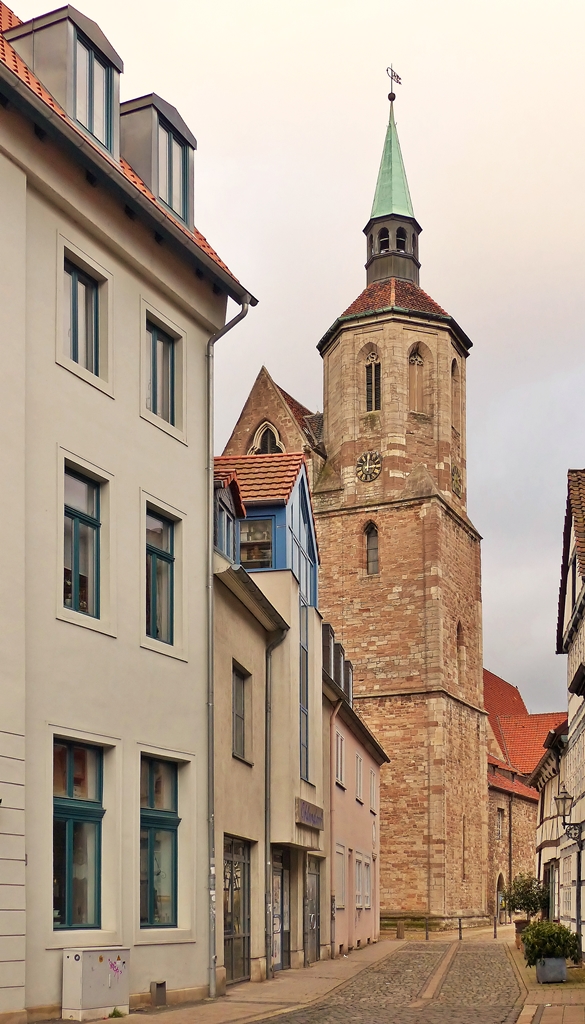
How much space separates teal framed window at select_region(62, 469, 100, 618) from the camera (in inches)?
587

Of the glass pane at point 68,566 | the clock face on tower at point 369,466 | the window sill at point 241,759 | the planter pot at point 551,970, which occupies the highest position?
the clock face on tower at point 369,466

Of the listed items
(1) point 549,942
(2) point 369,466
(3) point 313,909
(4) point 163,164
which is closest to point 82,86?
(4) point 163,164

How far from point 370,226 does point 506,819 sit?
28.2m

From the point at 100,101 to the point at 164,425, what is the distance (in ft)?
13.1

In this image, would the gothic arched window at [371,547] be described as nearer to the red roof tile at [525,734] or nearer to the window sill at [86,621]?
the red roof tile at [525,734]

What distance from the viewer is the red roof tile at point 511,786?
204ft

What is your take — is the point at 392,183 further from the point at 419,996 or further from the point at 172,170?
the point at 419,996

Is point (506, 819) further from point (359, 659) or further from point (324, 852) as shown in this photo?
point (324, 852)

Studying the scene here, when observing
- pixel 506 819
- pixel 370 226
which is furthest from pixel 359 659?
pixel 370 226

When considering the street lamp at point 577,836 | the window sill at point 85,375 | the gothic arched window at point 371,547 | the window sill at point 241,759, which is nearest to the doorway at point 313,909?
the street lamp at point 577,836

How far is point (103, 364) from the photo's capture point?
15953mm

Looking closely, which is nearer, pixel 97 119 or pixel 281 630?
pixel 97 119

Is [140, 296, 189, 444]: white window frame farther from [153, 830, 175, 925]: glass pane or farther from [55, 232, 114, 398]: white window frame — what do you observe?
[153, 830, 175, 925]: glass pane

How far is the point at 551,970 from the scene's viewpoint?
67.5 feet
